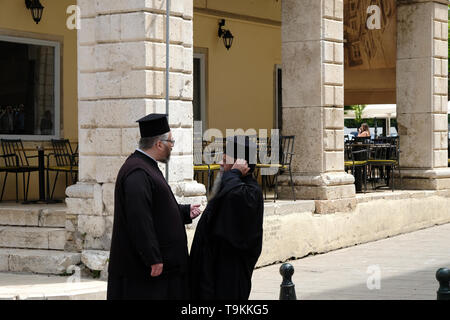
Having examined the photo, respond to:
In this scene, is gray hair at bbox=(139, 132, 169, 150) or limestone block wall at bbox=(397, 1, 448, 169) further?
limestone block wall at bbox=(397, 1, 448, 169)

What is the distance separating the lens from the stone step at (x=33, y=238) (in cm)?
1053

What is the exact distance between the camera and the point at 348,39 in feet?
58.4

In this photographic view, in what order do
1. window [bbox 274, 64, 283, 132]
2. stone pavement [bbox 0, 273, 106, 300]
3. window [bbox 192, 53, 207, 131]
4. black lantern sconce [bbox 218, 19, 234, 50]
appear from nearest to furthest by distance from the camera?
1. stone pavement [bbox 0, 273, 106, 300]
2. window [bbox 192, 53, 207, 131]
3. black lantern sconce [bbox 218, 19, 234, 50]
4. window [bbox 274, 64, 283, 132]

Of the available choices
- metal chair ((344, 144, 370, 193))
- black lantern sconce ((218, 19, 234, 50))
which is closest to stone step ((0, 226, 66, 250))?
metal chair ((344, 144, 370, 193))

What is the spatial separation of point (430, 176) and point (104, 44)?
7.77m

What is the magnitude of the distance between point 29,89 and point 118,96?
152 inches

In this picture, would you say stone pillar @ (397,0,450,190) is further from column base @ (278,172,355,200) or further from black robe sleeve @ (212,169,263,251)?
black robe sleeve @ (212,169,263,251)

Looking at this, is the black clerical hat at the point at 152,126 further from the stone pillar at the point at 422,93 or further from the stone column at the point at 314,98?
the stone pillar at the point at 422,93

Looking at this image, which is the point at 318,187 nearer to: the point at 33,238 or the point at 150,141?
the point at 33,238

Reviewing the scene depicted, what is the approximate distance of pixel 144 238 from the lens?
575cm

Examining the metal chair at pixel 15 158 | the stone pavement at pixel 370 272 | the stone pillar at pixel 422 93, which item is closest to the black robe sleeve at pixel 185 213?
the stone pavement at pixel 370 272

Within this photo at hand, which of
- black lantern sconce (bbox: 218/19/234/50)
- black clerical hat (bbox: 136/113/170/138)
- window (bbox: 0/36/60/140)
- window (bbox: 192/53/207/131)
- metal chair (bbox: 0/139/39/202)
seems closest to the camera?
black clerical hat (bbox: 136/113/170/138)

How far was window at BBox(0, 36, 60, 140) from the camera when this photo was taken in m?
13.3
